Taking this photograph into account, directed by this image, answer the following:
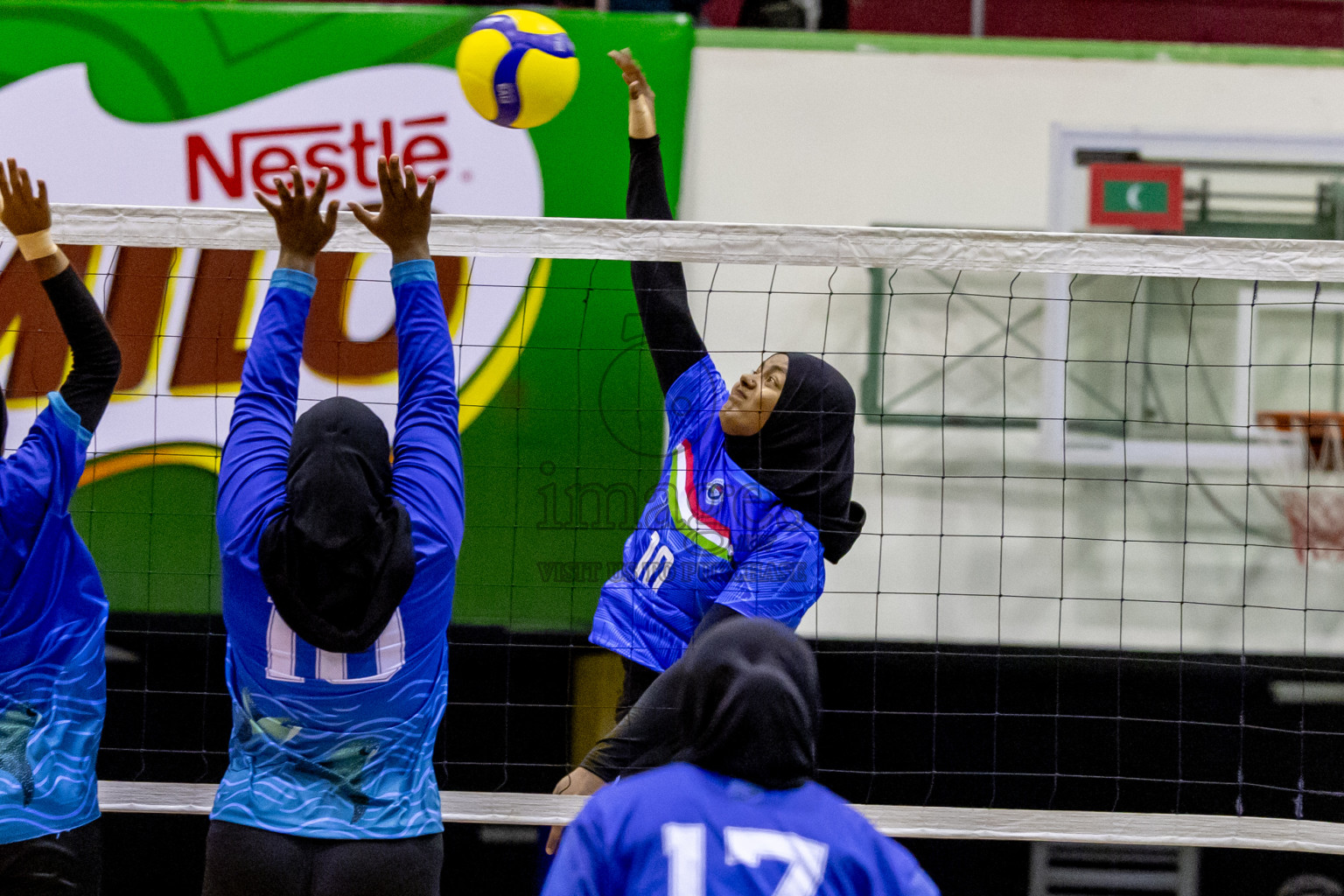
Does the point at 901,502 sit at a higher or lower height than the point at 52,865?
higher

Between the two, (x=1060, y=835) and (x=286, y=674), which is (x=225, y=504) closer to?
(x=286, y=674)

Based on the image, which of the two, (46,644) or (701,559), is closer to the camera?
(46,644)

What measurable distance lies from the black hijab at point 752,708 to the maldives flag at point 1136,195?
3.95m

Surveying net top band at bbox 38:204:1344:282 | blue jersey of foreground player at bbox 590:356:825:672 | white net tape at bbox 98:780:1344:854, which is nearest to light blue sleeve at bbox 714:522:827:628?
blue jersey of foreground player at bbox 590:356:825:672

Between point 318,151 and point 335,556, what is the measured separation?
10.9ft

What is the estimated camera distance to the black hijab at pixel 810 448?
3.37 meters

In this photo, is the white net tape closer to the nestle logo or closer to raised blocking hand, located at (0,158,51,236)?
raised blocking hand, located at (0,158,51,236)

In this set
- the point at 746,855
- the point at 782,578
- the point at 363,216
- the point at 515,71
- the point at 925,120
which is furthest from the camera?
the point at 925,120

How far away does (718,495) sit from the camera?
335cm

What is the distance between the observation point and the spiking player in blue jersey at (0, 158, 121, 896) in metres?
2.41

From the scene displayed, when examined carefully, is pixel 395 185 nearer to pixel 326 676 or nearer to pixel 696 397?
pixel 326 676

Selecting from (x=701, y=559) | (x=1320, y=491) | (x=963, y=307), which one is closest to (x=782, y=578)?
(x=701, y=559)

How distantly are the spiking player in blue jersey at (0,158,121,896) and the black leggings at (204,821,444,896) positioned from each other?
0.52 metres

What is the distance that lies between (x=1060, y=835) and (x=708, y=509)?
153 cm
